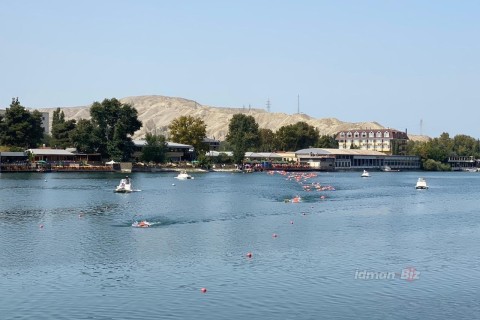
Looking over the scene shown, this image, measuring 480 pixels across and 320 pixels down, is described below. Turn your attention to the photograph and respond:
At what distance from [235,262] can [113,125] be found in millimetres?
120698

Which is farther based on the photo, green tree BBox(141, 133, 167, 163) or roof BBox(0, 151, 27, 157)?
green tree BBox(141, 133, 167, 163)

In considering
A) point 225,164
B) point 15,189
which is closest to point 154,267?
point 15,189

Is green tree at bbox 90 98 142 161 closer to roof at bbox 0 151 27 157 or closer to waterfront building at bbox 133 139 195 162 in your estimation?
roof at bbox 0 151 27 157

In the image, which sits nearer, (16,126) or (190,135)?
(16,126)

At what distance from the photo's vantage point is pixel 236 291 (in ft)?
109

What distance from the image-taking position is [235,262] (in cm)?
4053

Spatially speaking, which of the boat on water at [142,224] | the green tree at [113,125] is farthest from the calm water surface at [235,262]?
the green tree at [113,125]

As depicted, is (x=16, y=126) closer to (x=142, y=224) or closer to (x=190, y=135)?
(x=190, y=135)

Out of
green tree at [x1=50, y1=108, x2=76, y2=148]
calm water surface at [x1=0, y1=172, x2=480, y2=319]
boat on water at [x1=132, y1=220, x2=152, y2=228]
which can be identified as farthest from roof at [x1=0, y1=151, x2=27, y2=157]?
boat on water at [x1=132, y1=220, x2=152, y2=228]

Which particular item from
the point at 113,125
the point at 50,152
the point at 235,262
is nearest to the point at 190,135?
the point at 113,125

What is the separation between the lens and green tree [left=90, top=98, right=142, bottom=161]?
154 m

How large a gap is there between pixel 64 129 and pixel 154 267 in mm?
Answer: 140106

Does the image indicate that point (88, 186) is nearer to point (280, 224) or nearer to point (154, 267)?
point (280, 224)

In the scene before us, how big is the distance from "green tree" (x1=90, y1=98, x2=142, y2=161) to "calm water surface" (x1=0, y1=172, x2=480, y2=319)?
81363 millimetres
